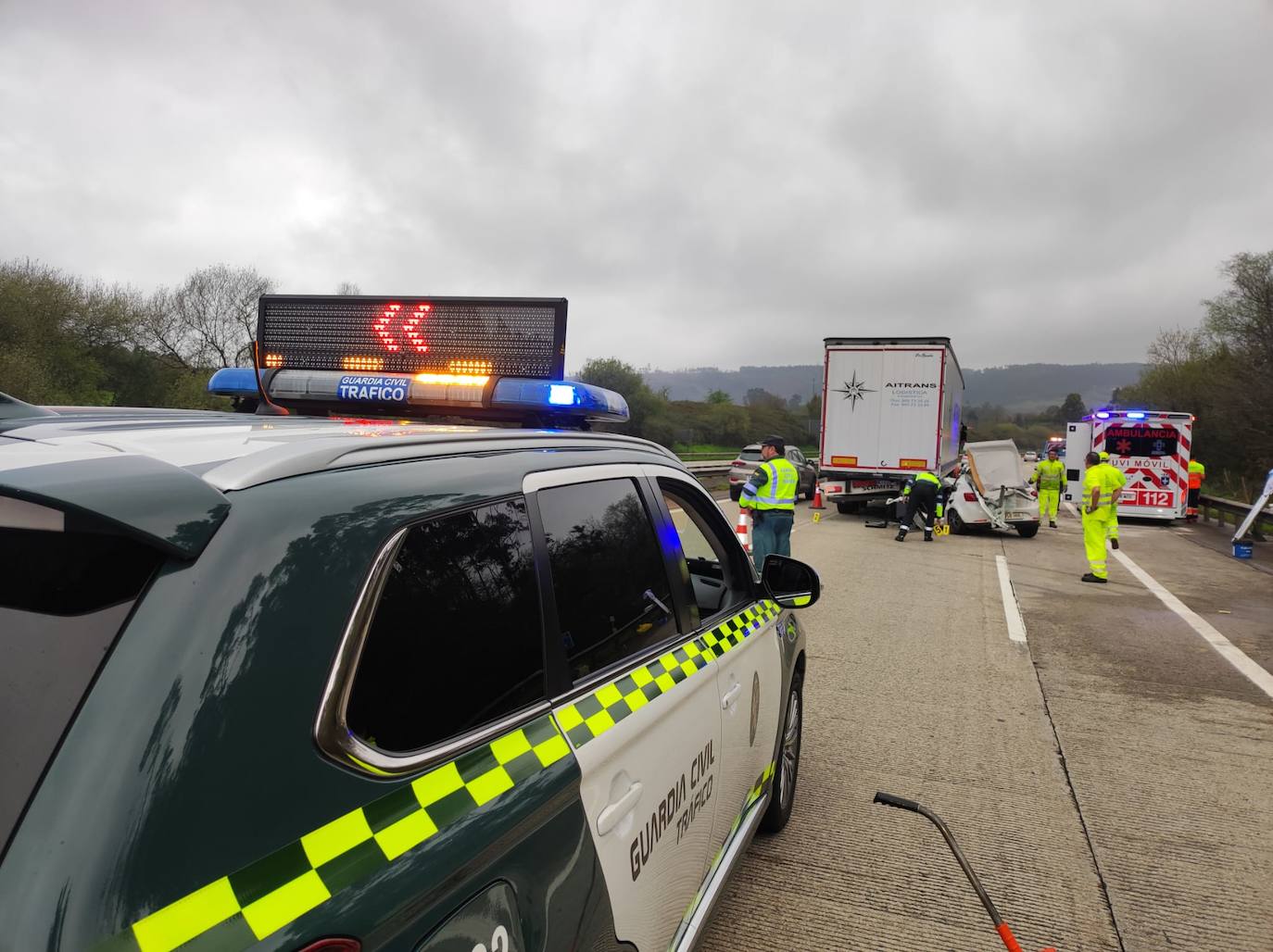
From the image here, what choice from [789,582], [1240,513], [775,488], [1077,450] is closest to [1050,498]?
[1240,513]

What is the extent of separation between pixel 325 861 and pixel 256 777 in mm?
143

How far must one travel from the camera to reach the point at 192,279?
37.0 m

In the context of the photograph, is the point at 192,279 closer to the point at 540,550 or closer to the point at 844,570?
the point at 844,570

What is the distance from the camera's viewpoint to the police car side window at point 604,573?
1861mm

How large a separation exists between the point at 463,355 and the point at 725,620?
2.00 m

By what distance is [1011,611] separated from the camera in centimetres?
898

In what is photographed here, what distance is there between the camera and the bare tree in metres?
32.8

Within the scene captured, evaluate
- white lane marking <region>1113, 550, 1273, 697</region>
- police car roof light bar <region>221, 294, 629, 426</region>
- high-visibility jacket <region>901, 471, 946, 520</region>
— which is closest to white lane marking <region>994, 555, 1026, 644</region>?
white lane marking <region>1113, 550, 1273, 697</region>

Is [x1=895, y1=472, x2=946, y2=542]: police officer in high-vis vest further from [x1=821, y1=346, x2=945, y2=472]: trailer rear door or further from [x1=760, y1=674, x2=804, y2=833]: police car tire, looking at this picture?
[x1=760, y1=674, x2=804, y2=833]: police car tire

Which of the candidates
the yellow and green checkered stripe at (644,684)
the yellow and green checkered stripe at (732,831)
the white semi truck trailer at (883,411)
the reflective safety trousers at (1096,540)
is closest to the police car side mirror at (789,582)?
the yellow and green checkered stripe at (644,684)

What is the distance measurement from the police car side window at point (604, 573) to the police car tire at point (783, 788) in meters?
1.32

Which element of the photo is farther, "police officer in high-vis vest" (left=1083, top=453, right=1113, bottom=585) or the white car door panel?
"police officer in high-vis vest" (left=1083, top=453, right=1113, bottom=585)

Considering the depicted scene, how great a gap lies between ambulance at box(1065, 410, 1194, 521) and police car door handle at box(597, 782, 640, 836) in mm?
22152

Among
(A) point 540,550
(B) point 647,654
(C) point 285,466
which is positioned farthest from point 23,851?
(B) point 647,654
